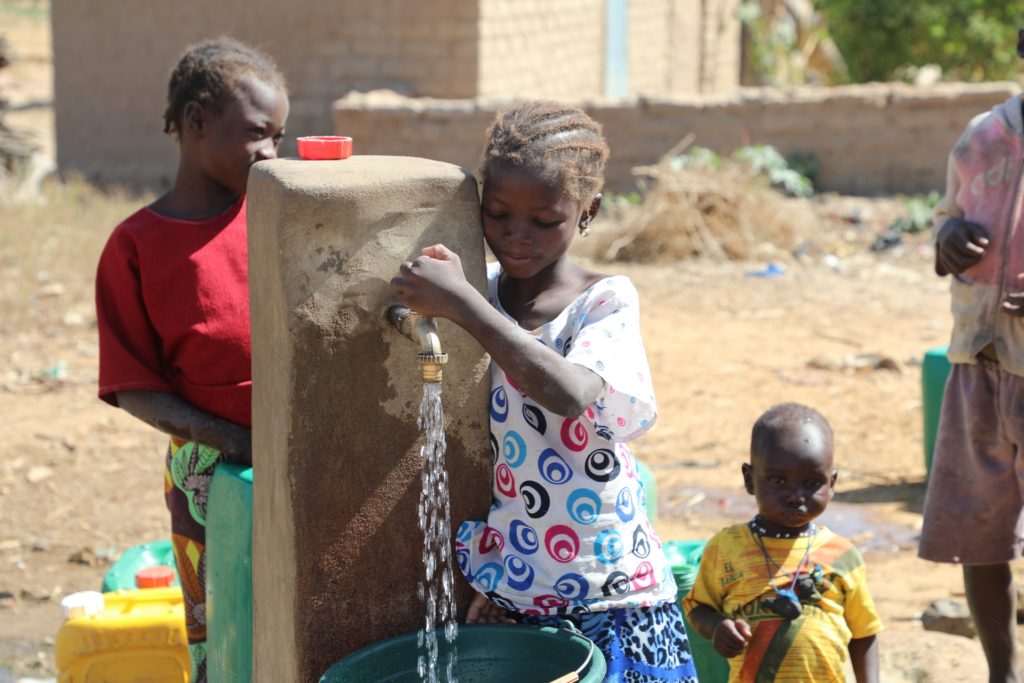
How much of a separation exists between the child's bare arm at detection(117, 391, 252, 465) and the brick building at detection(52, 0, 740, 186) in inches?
319

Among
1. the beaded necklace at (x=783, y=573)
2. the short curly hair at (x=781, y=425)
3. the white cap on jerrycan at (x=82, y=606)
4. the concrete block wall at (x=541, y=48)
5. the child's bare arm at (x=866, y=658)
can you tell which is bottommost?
the white cap on jerrycan at (x=82, y=606)

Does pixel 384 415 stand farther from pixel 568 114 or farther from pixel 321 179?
pixel 568 114

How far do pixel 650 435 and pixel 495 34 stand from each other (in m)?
5.25

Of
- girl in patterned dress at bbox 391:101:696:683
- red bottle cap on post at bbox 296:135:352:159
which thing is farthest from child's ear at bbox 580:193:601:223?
red bottle cap on post at bbox 296:135:352:159

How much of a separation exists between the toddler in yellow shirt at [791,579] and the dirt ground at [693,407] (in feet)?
3.24

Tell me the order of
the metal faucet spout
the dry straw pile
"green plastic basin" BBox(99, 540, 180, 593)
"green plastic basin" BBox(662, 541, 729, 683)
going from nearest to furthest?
the metal faucet spout → "green plastic basin" BBox(662, 541, 729, 683) → "green plastic basin" BBox(99, 540, 180, 593) → the dry straw pile

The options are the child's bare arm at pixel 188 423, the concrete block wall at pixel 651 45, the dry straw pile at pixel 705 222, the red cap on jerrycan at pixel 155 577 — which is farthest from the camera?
the concrete block wall at pixel 651 45

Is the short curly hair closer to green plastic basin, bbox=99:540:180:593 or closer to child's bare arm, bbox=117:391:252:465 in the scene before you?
child's bare arm, bbox=117:391:252:465

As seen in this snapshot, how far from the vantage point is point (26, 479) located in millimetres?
5672

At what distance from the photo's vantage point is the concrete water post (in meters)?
2.07

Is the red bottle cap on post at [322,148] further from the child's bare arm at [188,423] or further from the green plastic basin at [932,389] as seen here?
the green plastic basin at [932,389]

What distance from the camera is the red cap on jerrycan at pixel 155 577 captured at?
11.7ft

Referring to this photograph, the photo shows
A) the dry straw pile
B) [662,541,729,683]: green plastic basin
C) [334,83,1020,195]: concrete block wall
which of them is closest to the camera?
[662,541,729,683]: green plastic basin

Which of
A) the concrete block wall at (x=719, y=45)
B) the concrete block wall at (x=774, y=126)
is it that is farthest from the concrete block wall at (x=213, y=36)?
the concrete block wall at (x=719, y=45)
